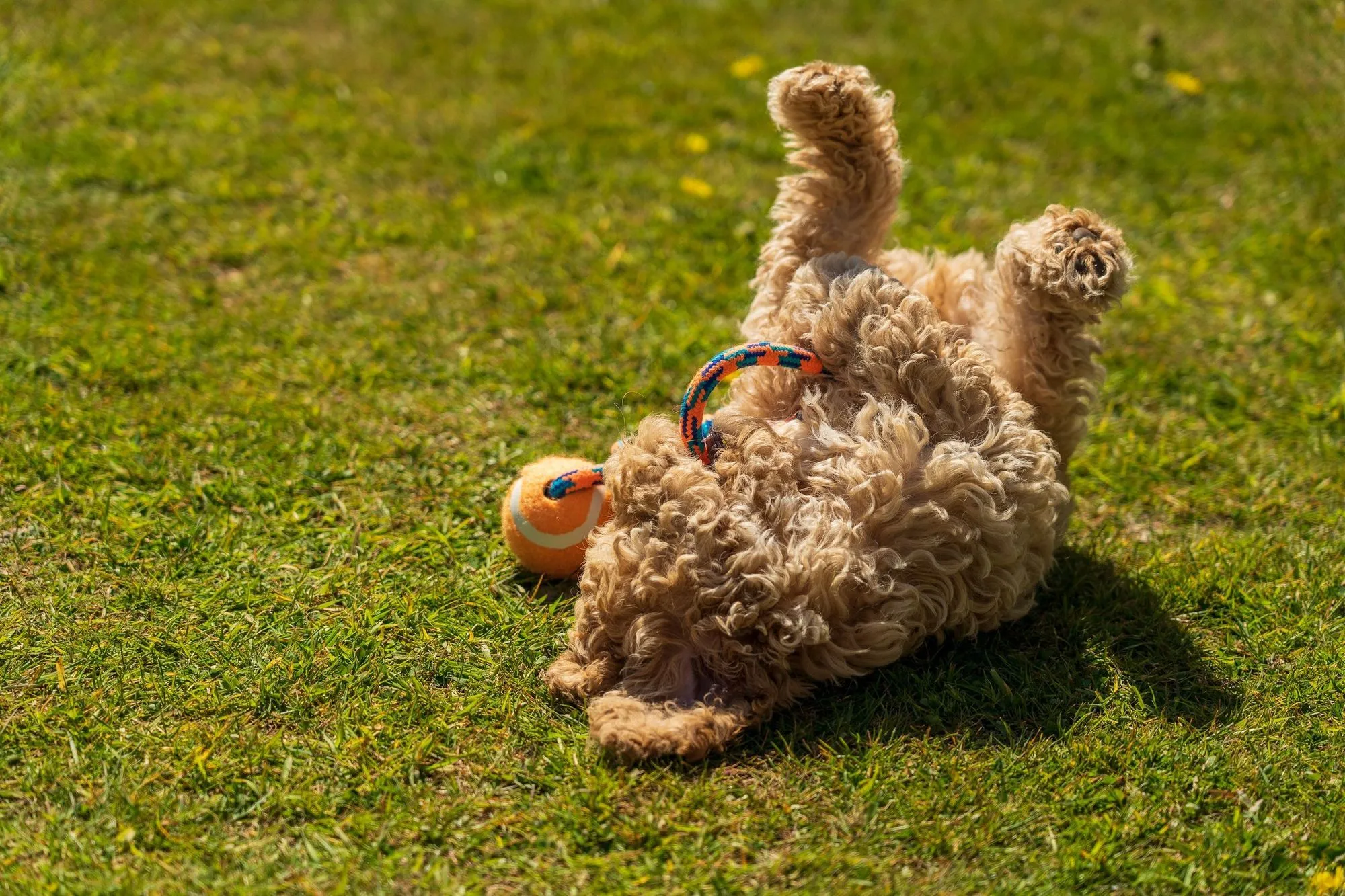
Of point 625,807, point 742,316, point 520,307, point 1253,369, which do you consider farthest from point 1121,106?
point 625,807

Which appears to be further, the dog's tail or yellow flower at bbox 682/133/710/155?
yellow flower at bbox 682/133/710/155

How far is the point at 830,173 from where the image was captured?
3.85 meters

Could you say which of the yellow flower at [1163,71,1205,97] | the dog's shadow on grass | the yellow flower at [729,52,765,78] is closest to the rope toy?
the dog's shadow on grass

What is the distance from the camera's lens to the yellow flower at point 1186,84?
6734mm

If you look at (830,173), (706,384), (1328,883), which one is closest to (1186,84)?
(830,173)

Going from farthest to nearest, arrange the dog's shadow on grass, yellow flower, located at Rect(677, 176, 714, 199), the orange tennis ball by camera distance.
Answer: yellow flower, located at Rect(677, 176, 714, 199) < the orange tennis ball < the dog's shadow on grass

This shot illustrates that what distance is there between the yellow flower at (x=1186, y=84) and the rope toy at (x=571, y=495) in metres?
4.60

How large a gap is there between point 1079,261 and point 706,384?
1146mm

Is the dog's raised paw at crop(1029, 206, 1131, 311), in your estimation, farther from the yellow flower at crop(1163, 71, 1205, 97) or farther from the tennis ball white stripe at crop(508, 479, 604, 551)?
the yellow flower at crop(1163, 71, 1205, 97)

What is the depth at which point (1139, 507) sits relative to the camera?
13.4 feet

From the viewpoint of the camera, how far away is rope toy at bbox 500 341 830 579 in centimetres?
321

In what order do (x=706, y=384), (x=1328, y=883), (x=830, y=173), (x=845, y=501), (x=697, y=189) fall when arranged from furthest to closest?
1. (x=697, y=189)
2. (x=830, y=173)
3. (x=706, y=384)
4. (x=845, y=501)
5. (x=1328, y=883)

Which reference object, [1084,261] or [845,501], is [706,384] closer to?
[845,501]

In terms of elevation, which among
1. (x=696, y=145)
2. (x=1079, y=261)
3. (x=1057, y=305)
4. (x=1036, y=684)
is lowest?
(x=1036, y=684)
